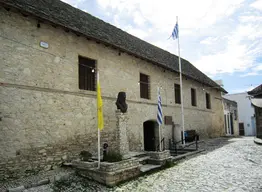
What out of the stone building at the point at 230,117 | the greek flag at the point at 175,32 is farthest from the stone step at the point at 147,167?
the stone building at the point at 230,117

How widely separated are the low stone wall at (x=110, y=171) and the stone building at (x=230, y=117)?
21.4 metres

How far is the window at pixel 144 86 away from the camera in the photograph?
13079 mm

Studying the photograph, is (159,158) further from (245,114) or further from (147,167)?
(245,114)

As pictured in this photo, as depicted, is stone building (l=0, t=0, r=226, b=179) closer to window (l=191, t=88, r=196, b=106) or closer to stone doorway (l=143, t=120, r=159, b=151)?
stone doorway (l=143, t=120, r=159, b=151)

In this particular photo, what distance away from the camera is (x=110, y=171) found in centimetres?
A: 678

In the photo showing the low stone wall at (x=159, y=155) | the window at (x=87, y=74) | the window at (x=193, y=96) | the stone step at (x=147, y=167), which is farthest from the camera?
the window at (x=193, y=96)

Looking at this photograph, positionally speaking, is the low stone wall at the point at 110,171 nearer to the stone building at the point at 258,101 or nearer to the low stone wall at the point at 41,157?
the low stone wall at the point at 41,157

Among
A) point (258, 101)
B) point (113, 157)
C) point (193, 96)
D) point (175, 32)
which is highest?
point (175, 32)

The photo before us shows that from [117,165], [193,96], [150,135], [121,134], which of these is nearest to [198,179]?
[117,165]

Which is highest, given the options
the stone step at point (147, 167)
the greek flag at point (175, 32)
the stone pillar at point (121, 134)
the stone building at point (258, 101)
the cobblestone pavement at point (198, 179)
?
the greek flag at point (175, 32)

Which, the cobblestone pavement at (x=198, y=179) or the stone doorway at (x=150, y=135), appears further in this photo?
the stone doorway at (x=150, y=135)

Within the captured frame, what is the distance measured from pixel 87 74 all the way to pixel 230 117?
23339 mm

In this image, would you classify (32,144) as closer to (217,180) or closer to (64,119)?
(64,119)

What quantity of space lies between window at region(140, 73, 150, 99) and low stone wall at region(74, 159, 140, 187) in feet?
19.1
